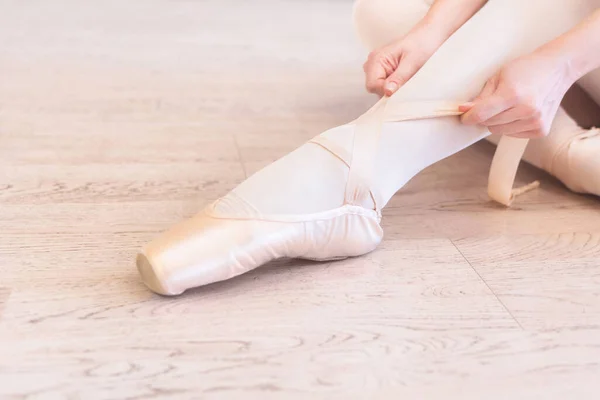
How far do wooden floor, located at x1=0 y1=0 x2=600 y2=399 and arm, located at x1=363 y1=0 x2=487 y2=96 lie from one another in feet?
0.58

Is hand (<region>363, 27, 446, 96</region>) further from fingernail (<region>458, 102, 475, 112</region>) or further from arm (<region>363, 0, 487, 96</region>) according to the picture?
fingernail (<region>458, 102, 475, 112</region>)

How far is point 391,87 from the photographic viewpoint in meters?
0.76

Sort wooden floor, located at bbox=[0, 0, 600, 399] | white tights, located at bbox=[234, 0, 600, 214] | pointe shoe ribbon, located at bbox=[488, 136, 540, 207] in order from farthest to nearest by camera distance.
A: pointe shoe ribbon, located at bbox=[488, 136, 540, 207] < white tights, located at bbox=[234, 0, 600, 214] < wooden floor, located at bbox=[0, 0, 600, 399]

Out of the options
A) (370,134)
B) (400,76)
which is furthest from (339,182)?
(400,76)

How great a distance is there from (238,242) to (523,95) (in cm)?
34

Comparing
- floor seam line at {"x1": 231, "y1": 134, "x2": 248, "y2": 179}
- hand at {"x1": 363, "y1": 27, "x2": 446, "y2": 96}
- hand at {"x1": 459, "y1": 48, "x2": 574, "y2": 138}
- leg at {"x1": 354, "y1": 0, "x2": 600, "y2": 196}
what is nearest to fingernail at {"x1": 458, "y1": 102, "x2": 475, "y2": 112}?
hand at {"x1": 459, "y1": 48, "x2": 574, "y2": 138}

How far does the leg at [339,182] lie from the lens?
0.63 m

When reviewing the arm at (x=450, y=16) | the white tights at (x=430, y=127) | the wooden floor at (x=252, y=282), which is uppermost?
the arm at (x=450, y=16)

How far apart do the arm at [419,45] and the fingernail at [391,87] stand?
0.09 ft

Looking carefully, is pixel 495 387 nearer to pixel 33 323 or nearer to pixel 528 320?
pixel 528 320

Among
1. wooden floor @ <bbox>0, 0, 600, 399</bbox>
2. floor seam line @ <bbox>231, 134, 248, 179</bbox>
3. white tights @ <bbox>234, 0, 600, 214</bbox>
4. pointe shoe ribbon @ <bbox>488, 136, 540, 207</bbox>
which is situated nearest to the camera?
wooden floor @ <bbox>0, 0, 600, 399</bbox>

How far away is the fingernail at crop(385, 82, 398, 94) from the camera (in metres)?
0.75

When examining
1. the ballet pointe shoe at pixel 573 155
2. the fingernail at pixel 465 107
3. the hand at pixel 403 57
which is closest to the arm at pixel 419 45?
the hand at pixel 403 57

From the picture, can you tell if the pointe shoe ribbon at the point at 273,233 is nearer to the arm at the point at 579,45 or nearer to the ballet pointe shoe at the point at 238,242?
the ballet pointe shoe at the point at 238,242
